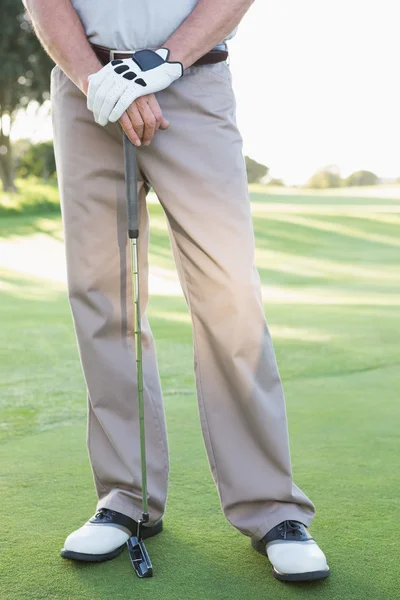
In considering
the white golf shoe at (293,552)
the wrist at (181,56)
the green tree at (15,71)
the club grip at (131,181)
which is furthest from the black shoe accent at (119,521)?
the green tree at (15,71)

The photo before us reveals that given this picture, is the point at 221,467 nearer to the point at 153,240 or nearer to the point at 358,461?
the point at 358,461

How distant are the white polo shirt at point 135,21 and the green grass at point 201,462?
105 cm

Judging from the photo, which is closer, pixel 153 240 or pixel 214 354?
pixel 214 354

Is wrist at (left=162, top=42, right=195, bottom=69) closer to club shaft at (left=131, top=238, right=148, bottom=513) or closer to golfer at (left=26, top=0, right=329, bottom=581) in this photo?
golfer at (left=26, top=0, right=329, bottom=581)

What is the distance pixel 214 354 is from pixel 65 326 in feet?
12.1

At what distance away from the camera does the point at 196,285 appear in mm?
Result: 1832

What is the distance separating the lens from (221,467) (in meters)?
1.85

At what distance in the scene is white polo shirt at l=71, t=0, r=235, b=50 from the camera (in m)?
1.79

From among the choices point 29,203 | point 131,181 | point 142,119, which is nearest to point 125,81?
point 142,119

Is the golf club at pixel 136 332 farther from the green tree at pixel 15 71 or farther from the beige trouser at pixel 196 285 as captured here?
the green tree at pixel 15 71

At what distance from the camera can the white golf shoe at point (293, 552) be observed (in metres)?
1.69

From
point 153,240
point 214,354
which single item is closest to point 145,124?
point 214,354

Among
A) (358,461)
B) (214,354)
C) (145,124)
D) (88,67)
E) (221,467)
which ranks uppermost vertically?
(88,67)

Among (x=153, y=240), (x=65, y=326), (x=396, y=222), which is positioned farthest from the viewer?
(x=396, y=222)
